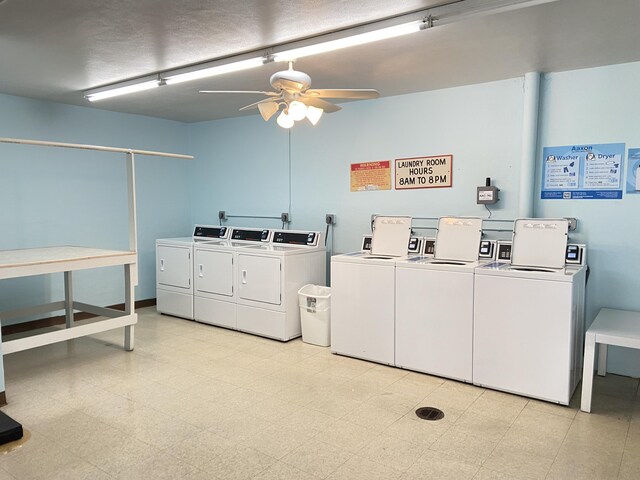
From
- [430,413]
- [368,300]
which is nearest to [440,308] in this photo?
[368,300]

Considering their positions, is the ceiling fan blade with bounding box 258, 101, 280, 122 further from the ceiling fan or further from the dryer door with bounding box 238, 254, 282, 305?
the dryer door with bounding box 238, 254, 282, 305

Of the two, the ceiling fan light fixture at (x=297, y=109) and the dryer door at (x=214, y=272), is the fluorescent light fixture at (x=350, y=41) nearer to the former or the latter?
the ceiling fan light fixture at (x=297, y=109)

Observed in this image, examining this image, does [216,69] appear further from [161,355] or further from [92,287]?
[92,287]

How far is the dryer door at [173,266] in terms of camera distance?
212 inches

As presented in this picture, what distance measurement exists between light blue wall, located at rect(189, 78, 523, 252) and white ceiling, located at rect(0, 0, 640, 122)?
293 mm

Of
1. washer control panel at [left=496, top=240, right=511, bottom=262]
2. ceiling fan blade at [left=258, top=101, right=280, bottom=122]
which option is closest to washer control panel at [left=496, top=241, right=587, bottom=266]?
washer control panel at [left=496, top=240, right=511, bottom=262]

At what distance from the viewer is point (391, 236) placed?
4.38 metres

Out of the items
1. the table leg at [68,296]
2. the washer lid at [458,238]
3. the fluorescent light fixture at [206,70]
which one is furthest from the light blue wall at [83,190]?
the washer lid at [458,238]

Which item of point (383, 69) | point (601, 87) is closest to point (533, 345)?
point (601, 87)

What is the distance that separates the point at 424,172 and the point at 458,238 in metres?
0.85

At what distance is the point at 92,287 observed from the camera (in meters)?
5.55

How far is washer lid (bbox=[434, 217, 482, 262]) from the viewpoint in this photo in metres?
3.94

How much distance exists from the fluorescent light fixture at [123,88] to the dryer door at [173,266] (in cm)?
181

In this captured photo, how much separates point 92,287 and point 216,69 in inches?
131
